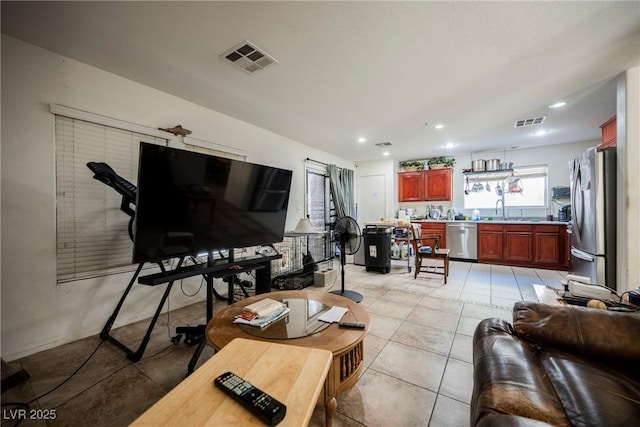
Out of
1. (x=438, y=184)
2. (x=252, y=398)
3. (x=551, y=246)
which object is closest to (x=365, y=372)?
(x=252, y=398)

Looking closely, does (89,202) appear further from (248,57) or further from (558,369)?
(558,369)

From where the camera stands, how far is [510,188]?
5312 millimetres

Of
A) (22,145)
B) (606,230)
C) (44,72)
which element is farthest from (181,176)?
(606,230)

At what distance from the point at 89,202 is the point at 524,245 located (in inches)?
257

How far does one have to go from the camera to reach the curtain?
5.46 metres

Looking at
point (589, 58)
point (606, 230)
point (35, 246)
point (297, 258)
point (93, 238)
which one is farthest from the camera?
point (297, 258)

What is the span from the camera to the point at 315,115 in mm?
3305

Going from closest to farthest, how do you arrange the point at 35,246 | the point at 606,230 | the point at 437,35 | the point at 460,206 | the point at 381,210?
the point at 437,35 < the point at 35,246 < the point at 606,230 < the point at 460,206 < the point at 381,210

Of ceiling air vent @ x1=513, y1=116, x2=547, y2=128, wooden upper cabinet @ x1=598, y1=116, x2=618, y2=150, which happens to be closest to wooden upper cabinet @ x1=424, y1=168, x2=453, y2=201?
ceiling air vent @ x1=513, y1=116, x2=547, y2=128

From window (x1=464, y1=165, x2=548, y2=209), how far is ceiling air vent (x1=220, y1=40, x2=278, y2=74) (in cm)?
533

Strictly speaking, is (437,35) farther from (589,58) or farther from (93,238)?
(93,238)

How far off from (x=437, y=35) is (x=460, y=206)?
15.9 ft

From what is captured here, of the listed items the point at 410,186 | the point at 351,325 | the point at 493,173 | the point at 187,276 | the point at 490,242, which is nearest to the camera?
the point at 351,325

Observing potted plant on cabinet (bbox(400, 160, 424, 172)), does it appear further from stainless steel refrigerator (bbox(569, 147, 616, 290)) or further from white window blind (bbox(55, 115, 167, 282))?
white window blind (bbox(55, 115, 167, 282))
